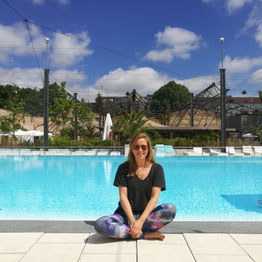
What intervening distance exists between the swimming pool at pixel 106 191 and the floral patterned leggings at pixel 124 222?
2743 millimetres

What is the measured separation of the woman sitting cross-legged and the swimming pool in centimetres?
276

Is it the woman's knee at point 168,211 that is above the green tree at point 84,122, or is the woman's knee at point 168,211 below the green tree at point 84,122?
below

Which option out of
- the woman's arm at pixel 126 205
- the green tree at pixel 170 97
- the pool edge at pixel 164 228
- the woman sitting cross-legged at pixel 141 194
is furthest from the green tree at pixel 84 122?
the woman's arm at pixel 126 205

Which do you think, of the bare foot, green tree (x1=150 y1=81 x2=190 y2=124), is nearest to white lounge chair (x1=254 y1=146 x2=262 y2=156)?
the bare foot

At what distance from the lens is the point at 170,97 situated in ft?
168

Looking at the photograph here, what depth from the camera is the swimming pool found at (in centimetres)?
609

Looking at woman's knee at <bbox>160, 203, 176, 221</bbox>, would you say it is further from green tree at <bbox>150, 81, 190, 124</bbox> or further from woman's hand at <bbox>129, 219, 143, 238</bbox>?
green tree at <bbox>150, 81, 190, 124</bbox>

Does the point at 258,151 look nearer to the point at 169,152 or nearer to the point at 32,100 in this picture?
the point at 169,152

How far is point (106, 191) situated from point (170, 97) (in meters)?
44.8

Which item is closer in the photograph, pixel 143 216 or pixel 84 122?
pixel 143 216

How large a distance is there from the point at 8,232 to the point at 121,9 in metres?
12.7

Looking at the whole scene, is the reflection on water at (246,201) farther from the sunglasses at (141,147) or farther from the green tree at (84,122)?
the green tree at (84,122)

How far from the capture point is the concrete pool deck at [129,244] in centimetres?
268

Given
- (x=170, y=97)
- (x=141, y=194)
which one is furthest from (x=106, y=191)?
(x=170, y=97)
